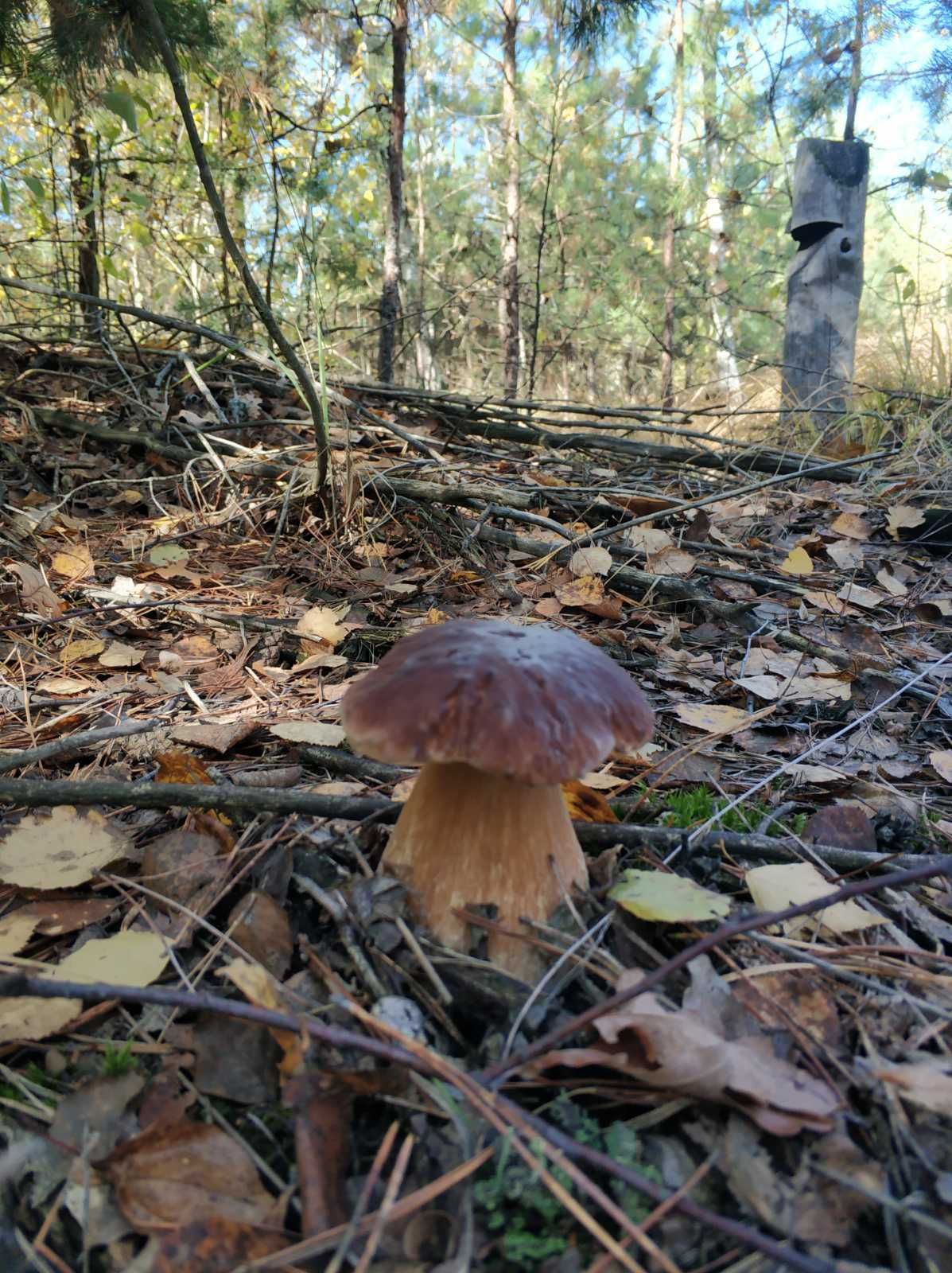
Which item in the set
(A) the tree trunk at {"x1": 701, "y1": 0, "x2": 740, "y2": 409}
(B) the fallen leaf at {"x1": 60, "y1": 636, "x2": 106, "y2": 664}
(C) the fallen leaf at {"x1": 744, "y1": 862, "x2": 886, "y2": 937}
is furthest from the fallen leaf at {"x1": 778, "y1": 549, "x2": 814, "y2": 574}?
(A) the tree trunk at {"x1": 701, "y1": 0, "x2": 740, "y2": 409}

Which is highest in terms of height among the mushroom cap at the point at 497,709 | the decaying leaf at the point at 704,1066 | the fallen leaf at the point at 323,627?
the mushroom cap at the point at 497,709

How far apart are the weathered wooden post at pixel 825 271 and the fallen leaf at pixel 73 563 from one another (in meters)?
4.88

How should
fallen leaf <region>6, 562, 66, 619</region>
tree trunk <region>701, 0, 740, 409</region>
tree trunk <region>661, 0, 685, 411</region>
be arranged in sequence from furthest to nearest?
tree trunk <region>661, 0, 685, 411</region> < tree trunk <region>701, 0, 740, 409</region> < fallen leaf <region>6, 562, 66, 619</region>

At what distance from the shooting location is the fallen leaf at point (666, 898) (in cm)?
114

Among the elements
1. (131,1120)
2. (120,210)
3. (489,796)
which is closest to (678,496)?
(489,796)

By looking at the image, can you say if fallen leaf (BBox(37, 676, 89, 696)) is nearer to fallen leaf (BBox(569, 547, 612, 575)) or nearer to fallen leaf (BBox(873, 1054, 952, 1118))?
fallen leaf (BBox(569, 547, 612, 575))

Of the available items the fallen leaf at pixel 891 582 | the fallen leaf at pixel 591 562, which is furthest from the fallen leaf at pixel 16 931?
the fallen leaf at pixel 891 582

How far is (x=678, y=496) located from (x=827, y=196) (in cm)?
365

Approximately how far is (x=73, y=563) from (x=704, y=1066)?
9.09 ft

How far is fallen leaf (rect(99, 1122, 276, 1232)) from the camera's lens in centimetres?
83

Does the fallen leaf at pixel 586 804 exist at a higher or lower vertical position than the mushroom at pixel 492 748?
lower

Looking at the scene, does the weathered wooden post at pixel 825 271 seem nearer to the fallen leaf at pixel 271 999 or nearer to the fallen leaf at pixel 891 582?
the fallen leaf at pixel 891 582

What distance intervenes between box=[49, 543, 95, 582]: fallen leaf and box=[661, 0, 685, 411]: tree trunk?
11.3 m

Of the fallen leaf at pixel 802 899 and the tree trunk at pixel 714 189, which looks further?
the tree trunk at pixel 714 189
